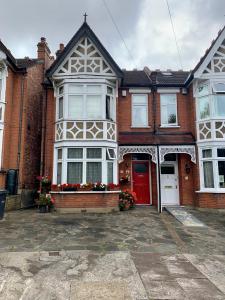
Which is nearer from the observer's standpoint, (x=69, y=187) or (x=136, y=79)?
(x=69, y=187)

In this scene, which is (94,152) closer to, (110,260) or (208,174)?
(208,174)

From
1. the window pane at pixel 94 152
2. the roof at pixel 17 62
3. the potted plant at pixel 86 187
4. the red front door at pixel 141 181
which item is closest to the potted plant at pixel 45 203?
the potted plant at pixel 86 187

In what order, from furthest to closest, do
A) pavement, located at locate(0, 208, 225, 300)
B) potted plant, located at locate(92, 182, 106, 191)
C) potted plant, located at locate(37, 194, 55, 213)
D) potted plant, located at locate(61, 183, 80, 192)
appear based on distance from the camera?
potted plant, located at locate(92, 182, 106, 191), potted plant, located at locate(61, 183, 80, 192), potted plant, located at locate(37, 194, 55, 213), pavement, located at locate(0, 208, 225, 300)

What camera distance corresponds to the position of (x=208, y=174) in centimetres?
1372

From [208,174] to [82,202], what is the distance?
7.13 m

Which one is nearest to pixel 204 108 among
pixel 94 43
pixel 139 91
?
pixel 139 91

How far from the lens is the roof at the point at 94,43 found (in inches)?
537

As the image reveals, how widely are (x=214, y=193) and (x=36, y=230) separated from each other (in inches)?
368

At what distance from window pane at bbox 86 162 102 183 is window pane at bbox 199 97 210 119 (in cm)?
668

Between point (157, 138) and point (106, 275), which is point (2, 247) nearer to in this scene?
point (106, 275)

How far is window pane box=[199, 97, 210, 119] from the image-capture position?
14.2 metres

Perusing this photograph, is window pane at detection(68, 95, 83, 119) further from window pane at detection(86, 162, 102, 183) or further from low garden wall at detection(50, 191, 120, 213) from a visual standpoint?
low garden wall at detection(50, 191, 120, 213)

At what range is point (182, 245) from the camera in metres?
Result: 7.39

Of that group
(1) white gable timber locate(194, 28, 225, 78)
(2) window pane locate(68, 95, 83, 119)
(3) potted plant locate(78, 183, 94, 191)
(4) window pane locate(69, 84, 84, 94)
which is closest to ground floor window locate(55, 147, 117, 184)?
(3) potted plant locate(78, 183, 94, 191)
